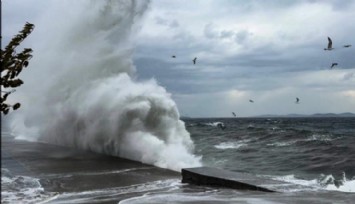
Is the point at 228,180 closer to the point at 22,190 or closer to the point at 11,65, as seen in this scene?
the point at 22,190

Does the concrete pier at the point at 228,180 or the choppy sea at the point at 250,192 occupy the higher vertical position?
the concrete pier at the point at 228,180

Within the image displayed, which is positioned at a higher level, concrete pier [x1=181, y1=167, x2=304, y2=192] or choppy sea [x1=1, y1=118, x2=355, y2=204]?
concrete pier [x1=181, y1=167, x2=304, y2=192]

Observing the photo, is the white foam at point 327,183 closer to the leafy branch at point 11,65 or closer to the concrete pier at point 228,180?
the concrete pier at point 228,180

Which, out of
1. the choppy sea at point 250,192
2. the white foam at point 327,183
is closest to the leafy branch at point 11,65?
the choppy sea at point 250,192

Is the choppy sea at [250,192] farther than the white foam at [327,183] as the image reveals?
No

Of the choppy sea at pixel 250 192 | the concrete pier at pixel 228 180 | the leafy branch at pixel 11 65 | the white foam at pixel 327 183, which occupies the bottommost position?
the white foam at pixel 327 183

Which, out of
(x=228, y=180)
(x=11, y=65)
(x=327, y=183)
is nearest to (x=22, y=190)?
(x=228, y=180)

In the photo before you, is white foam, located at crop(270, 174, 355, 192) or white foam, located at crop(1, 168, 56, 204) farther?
white foam, located at crop(270, 174, 355, 192)

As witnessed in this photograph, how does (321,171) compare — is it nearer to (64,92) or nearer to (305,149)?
(305,149)

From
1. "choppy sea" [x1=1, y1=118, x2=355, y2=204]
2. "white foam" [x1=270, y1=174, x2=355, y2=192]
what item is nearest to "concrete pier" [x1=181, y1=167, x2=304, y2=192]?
"choppy sea" [x1=1, y1=118, x2=355, y2=204]

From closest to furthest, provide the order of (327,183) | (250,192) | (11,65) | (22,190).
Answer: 1. (11,65)
2. (250,192)
3. (22,190)
4. (327,183)

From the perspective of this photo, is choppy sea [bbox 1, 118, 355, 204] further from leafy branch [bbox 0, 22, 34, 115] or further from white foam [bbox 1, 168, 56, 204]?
leafy branch [bbox 0, 22, 34, 115]

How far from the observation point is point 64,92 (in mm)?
24859

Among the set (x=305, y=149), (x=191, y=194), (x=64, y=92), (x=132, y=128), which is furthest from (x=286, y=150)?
(x=191, y=194)
